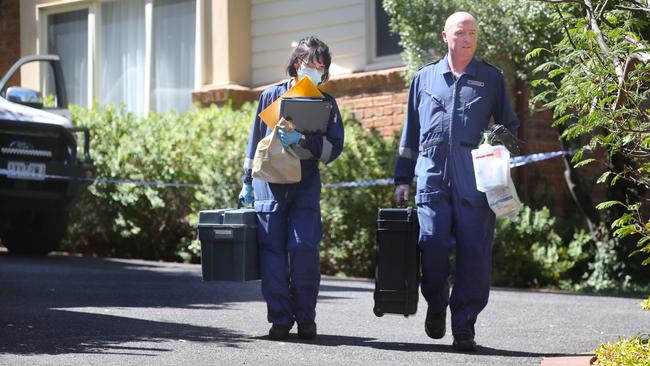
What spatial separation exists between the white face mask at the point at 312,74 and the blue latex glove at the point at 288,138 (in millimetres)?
404

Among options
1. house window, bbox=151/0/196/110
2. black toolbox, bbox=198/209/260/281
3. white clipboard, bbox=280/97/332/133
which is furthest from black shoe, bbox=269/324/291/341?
house window, bbox=151/0/196/110

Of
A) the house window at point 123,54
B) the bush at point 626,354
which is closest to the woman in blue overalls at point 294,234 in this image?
the bush at point 626,354

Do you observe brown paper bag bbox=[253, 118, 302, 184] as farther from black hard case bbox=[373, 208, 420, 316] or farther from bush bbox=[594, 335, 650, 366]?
bush bbox=[594, 335, 650, 366]

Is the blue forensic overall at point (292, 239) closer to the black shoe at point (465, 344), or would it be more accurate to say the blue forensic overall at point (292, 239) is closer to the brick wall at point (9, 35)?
the black shoe at point (465, 344)

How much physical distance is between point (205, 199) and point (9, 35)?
749cm

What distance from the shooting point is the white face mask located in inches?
296

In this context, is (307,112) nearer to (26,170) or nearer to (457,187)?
(457,187)

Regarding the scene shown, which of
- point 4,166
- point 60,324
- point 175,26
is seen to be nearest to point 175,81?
point 175,26

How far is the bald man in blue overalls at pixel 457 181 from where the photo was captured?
698 cm

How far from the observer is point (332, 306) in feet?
31.2

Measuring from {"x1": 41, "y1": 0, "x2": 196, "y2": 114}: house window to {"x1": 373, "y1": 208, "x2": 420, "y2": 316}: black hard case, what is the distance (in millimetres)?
10592

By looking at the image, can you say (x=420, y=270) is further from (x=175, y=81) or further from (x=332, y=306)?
(x=175, y=81)

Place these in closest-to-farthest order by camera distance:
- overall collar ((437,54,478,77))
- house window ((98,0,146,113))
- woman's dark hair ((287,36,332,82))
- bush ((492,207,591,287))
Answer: overall collar ((437,54,478,77)) < woman's dark hair ((287,36,332,82)) < bush ((492,207,591,287)) < house window ((98,0,146,113))

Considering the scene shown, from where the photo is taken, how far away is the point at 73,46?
19328 mm
